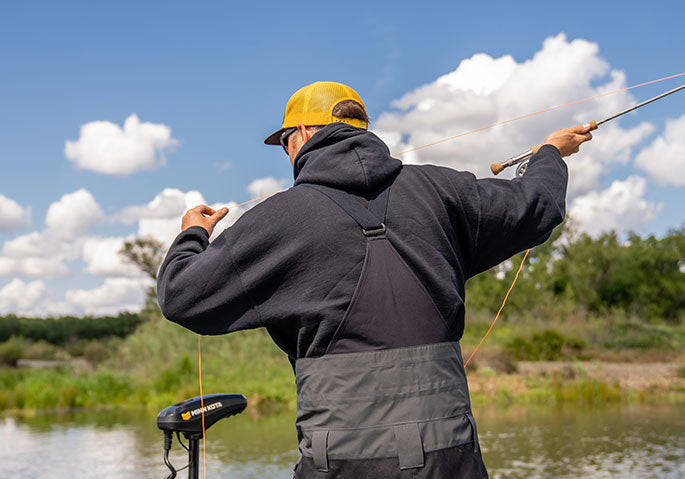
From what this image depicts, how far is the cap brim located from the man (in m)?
0.24

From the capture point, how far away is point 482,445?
28.3 ft

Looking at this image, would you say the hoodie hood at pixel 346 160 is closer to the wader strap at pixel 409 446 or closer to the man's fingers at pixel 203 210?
the man's fingers at pixel 203 210

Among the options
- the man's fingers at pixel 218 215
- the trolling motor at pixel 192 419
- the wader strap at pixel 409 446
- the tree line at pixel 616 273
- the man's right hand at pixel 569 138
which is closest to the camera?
the wader strap at pixel 409 446

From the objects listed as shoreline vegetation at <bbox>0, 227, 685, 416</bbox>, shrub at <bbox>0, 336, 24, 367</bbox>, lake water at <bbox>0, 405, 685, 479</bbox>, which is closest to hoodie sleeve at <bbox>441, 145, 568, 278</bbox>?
lake water at <bbox>0, 405, 685, 479</bbox>

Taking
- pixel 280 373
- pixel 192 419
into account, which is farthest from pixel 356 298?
pixel 280 373

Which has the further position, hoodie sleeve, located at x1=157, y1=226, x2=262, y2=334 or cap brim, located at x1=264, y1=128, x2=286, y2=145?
cap brim, located at x1=264, y1=128, x2=286, y2=145

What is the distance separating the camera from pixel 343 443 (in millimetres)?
1458

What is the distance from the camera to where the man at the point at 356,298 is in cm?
146

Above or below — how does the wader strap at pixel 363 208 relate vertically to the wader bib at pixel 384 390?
above

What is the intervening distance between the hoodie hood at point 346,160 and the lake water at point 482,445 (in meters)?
6.28

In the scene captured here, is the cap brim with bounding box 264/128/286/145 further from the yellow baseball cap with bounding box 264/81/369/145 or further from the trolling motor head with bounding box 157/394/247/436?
the trolling motor head with bounding box 157/394/247/436

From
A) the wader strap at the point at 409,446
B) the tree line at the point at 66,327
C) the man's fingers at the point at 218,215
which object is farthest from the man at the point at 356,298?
the tree line at the point at 66,327

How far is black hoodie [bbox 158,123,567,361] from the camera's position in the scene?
152 cm

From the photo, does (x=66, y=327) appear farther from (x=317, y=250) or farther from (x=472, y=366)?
(x=317, y=250)
